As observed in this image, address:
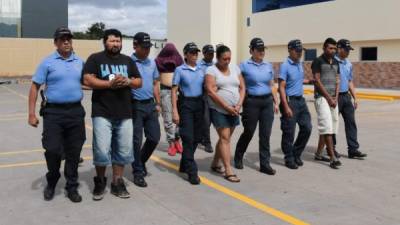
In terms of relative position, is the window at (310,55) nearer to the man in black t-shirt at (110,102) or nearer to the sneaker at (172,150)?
the sneaker at (172,150)

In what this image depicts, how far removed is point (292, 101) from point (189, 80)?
Answer: 167 centimetres

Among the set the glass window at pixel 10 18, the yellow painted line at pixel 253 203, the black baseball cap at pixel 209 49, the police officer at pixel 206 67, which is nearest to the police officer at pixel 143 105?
the police officer at pixel 206 67

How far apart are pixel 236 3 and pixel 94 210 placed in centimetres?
3054

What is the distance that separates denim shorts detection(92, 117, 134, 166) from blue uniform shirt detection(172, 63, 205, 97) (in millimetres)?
1094

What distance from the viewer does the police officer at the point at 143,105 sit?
244 inches

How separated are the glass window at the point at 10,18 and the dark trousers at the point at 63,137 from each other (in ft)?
143

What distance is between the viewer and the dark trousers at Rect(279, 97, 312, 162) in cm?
725

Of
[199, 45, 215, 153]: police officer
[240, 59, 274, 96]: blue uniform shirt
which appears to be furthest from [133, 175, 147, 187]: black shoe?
[240, 59, 274, 96]: blue uniform shirt

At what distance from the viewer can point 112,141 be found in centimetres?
575

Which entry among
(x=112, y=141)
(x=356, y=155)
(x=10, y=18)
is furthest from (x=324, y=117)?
(x=10, y=18)

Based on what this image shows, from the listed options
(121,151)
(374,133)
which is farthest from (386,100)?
(121,151)

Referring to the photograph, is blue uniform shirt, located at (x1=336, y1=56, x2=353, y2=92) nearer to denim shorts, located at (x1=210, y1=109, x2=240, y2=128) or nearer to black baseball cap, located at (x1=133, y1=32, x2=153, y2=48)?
denim shorts, located at (x1=210, y1=109, x2=240, y2=128)

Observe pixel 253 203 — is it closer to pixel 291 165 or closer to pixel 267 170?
pixel 267 170

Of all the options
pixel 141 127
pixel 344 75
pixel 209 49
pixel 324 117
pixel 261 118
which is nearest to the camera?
pixel 141 127
